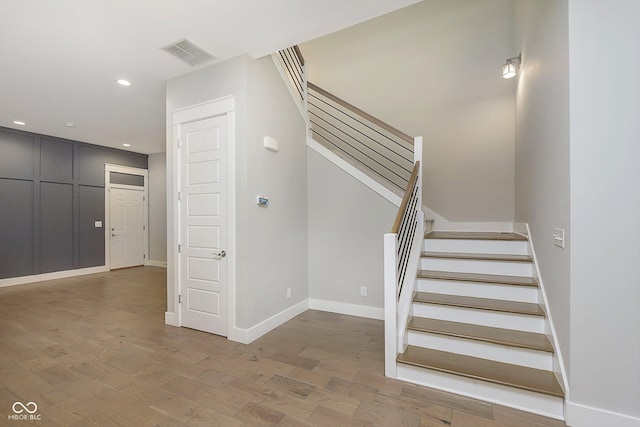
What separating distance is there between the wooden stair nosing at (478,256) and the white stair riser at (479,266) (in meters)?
0.03

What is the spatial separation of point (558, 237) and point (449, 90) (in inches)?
125

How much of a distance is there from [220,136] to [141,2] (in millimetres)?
1241

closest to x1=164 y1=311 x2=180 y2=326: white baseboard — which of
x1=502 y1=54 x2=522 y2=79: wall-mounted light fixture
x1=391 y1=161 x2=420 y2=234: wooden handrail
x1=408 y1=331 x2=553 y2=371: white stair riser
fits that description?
x1=408 y1=331 x2=553 y2=371: white stair riser

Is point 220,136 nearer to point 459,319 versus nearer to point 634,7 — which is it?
point 459,319

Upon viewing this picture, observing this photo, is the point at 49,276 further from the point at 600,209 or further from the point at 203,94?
the point at 600,209

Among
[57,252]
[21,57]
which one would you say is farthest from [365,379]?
[57,252]

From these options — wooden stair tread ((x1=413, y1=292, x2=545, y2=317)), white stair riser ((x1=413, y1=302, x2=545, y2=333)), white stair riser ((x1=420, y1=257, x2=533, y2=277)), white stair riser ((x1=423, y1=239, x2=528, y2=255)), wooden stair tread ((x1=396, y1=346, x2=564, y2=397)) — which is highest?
Answer: white stair riser ((x1=423, y1=239, x2=528, y2=255))

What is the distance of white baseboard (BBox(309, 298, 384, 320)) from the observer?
3.60 meters

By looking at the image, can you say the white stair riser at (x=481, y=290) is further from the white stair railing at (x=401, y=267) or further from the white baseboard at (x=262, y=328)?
the white baseboard at (x=262, y=328)

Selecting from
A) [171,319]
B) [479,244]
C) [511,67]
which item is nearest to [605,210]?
[479,244]

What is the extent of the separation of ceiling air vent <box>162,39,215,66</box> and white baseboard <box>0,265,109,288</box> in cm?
566

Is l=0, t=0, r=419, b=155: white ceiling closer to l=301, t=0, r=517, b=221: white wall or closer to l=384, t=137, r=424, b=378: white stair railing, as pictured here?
l=384, t=137, r=424, b=378: white stair railing

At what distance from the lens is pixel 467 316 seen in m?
2.48

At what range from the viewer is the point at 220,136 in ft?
10.2
